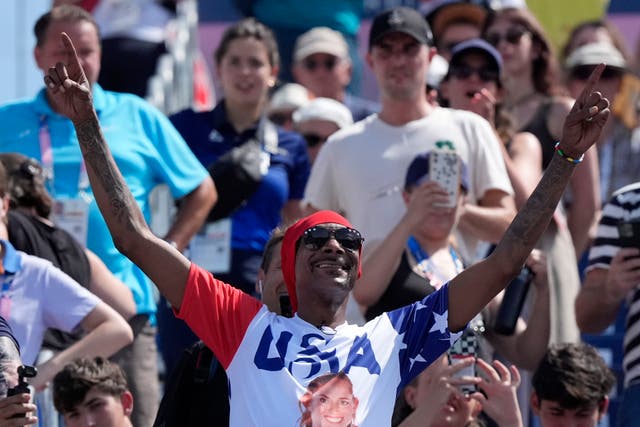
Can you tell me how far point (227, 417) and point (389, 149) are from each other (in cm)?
213

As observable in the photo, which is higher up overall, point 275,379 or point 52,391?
point 275,379

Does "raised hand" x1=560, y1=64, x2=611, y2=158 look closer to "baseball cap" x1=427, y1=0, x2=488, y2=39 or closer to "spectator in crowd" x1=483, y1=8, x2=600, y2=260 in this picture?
"spectator in crowd" x1=483, y1=8, x2=600, y2=260

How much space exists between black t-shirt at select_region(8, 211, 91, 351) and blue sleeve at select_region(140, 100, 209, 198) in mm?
830

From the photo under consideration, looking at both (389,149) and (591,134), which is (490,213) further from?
(591,134)

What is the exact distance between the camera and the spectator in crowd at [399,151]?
7.54 m

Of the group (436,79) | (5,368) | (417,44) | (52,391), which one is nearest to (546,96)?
(436,79)

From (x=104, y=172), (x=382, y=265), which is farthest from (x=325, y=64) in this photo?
(x=104, y=172)

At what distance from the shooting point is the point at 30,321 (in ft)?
21.6

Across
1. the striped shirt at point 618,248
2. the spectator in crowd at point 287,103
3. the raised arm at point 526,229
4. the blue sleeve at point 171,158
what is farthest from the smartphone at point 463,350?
the spectator in crowd at point 287,103

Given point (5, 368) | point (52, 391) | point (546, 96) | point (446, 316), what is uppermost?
point (546, 96)

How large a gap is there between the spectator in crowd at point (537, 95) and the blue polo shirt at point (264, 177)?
3.87 feet

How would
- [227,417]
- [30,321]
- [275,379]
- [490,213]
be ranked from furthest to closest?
1. [490,213]
2. [30,321]
3. [227,417]
4. [275,379]

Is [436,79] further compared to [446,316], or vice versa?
[436,79]

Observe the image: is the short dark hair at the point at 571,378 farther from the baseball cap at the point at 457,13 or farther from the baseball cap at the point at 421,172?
the baseball cap at the point at 457,13
